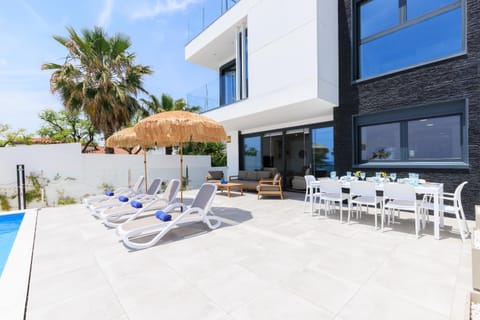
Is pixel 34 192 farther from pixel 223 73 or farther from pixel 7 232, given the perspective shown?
pixel 223 73

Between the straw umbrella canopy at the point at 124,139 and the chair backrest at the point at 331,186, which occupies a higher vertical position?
the straw umbrella canopy at the point at 124,139

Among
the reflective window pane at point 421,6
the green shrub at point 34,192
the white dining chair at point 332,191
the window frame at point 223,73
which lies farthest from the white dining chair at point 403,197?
the green shrub at point 34,192

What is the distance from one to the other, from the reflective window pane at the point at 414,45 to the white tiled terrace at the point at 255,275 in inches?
185

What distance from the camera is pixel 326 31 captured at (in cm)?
688

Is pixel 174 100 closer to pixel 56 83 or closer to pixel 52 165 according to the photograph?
pixel 56 83

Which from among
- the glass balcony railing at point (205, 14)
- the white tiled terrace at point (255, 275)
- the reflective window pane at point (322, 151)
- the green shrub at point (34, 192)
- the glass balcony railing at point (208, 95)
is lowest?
the white tiled terrace at point (255, 275)

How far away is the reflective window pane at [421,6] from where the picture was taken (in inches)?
229

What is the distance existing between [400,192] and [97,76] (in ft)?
39.4

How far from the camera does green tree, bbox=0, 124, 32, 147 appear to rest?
693 inches

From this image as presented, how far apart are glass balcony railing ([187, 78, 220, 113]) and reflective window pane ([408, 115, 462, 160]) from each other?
25.7ft

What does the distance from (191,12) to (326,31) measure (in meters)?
7.47

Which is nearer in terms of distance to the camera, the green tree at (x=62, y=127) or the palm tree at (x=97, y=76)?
the palm tree at (x=97, y=76)

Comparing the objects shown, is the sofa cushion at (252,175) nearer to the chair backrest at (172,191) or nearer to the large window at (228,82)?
the large window at (228,82)

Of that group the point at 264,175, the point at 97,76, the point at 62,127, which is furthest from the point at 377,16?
the point at 62,127
